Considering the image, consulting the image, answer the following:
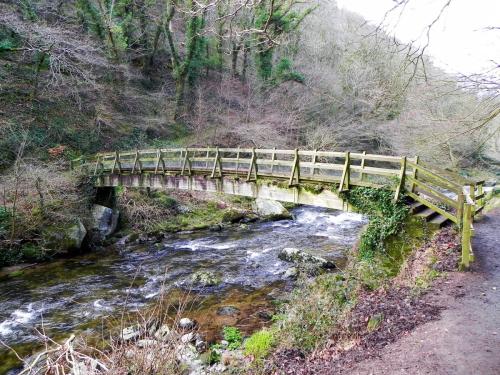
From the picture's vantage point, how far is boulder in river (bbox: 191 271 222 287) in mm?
11742

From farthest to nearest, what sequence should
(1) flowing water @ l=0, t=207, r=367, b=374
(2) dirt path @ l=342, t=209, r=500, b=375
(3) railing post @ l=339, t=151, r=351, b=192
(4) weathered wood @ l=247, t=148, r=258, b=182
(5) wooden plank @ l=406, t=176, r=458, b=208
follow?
(4) weathered wood @ l=247, t=148, r=258, b=182 → (3) railing post @ l=339, t=151, r=351, b=192 → (1) flowing water @ l=0, t=207, r=367, b=374 → (5) wooden plank @ l=406, t=176, r=458, b=208 → (2) dirt path @ l=342, t=209, r=500, b=375

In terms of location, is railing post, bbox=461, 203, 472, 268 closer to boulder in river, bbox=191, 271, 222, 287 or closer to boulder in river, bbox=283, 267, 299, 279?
boulder in river, bbox=283, 267, 299, 279

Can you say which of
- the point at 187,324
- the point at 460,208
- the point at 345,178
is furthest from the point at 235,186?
the point at 460,208

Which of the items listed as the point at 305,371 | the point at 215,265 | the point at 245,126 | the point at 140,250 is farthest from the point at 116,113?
the point at 305,371

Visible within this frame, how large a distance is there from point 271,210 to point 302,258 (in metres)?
8.60

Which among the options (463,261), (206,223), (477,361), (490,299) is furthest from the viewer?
(206,223)

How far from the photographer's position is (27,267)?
44.3 feet

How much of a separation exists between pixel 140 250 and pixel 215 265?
4432 millimetres

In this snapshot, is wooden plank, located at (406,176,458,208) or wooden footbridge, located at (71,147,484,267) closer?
wooden plank, located at (406,176,458,208)

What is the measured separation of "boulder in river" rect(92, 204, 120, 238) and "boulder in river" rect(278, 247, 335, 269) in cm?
916

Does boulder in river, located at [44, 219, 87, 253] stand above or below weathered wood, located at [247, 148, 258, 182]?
below

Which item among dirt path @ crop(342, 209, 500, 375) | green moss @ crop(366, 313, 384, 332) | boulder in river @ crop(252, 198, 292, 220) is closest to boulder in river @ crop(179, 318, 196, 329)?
green moss @ crop(366, 313, 384, 332)

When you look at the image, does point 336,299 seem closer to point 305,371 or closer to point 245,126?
point 305,371

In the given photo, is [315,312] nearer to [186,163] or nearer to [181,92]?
[186,163]
